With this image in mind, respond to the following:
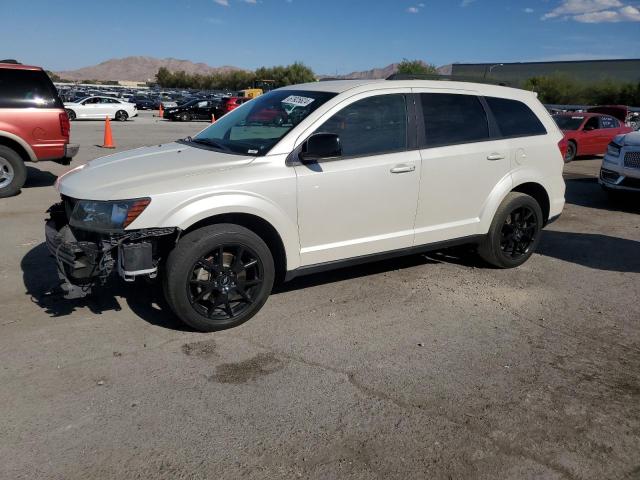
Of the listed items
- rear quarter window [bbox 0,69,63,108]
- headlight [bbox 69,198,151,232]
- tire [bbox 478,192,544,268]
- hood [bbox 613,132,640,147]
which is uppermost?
rear quarter window [bbox 0,69,63,108]

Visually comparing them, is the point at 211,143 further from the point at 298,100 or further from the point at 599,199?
the point at 599,199

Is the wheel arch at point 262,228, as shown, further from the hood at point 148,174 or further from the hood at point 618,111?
the hood at point 618,111

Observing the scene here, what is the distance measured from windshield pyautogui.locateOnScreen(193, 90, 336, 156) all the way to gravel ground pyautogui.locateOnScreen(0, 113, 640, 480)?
1378 mm

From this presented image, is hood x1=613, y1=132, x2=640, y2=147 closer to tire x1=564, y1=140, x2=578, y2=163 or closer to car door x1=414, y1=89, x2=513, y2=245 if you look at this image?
car door x1=414, y1=89, x2=513, y2=245

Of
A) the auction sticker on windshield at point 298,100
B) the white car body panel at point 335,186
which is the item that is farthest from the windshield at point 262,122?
the white car body panel at point 335,186

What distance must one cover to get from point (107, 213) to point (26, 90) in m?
6.29

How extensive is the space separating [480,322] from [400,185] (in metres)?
1.32

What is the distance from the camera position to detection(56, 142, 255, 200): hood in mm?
3758

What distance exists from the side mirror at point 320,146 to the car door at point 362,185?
113 millimetres

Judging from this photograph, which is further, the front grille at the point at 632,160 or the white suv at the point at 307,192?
the front grille at the point at 632,160

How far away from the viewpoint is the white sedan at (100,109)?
96.8ft

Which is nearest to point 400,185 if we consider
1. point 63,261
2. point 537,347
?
point 537,347

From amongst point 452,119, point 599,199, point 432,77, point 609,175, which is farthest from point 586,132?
point 452,119

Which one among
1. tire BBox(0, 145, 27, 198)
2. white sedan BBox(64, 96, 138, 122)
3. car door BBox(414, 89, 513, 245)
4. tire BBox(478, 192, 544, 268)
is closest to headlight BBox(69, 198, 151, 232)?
car door BBox(414, 89, 513, 245)
